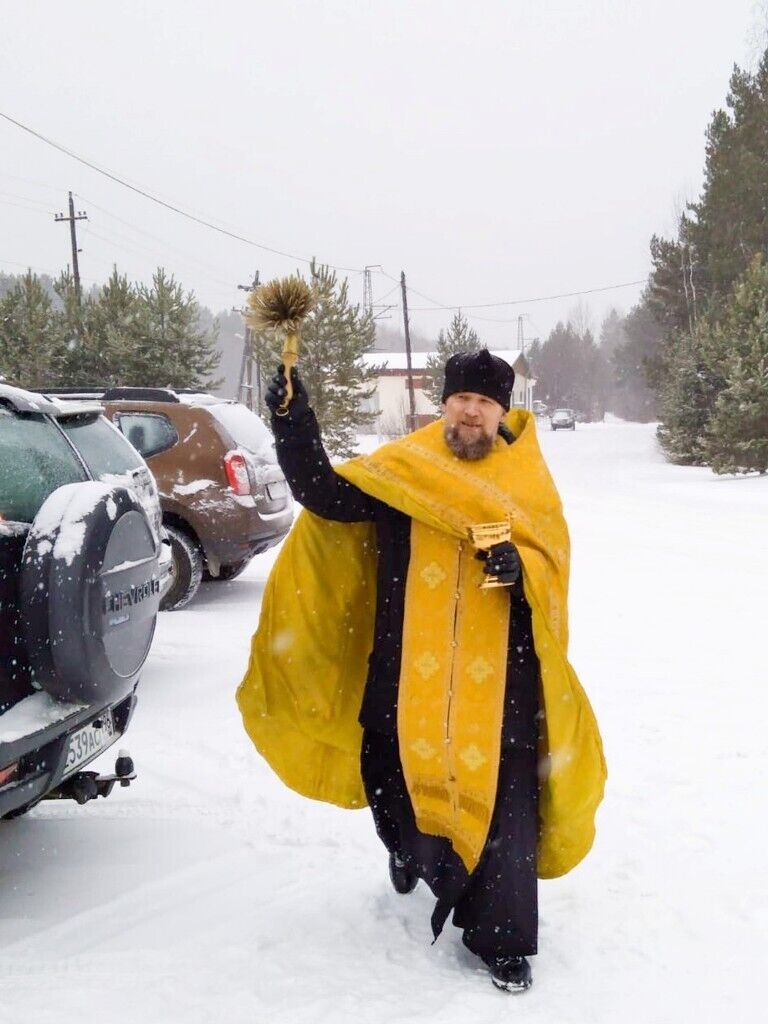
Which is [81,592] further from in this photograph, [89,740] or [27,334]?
[27,334]

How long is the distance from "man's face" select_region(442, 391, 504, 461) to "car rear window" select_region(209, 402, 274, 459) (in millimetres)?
5137

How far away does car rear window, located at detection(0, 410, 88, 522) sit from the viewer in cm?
308

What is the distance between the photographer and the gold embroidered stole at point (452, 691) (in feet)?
9.27

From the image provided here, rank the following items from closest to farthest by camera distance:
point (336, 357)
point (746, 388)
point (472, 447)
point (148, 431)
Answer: point (472, 447) < point (148, 431) < point (746, 388) < point (336, 357)

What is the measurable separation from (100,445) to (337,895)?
7.90 ft

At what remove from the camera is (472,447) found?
2.93 metres

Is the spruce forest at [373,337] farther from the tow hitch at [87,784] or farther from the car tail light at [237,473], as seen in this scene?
the tow hitch at [87,784]

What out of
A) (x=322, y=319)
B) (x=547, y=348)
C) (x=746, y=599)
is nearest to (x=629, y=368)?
(x=547, y=348)

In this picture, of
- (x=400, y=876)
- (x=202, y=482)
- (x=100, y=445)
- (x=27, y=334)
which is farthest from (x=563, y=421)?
(x=400, y=876)

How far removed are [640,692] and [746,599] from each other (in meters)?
3.05

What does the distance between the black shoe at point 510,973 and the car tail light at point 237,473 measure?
5.47 meters

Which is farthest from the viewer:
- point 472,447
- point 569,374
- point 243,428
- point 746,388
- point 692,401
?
point 569,374

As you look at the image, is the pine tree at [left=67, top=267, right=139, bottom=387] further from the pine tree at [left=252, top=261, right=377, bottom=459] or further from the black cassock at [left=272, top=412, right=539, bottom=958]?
the black cassock at [left=272, top=412, right=539, bottom=958]

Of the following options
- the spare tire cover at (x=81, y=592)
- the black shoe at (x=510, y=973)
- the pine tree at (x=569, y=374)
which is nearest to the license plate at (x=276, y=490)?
the spare tire cover at (x=81, y=592)
